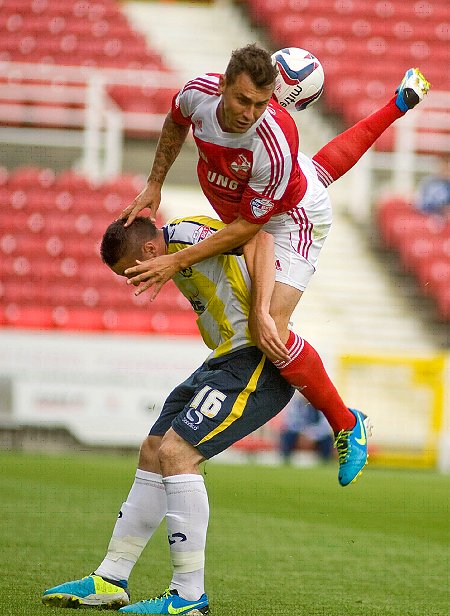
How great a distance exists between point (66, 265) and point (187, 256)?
935cm

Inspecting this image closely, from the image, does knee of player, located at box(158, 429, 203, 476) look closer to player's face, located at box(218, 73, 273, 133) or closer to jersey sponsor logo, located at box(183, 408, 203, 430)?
jersey sponsor logo, located at box(183, 408, 203, 430)

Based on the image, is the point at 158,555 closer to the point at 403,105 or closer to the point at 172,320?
the point at 403,105

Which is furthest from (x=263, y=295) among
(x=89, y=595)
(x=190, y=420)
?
(x=89, y=595)

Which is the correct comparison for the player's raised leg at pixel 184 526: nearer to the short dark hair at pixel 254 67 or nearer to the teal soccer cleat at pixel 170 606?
the teal soccer cleat at pixel 170 606

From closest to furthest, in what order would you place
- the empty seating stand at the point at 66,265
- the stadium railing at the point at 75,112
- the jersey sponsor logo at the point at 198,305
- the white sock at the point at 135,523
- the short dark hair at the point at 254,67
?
the short dark hair at the point at 254,67 → the white sock at the point at 135,523 → the jersey sponsor logo at the point at 198,305 → the empty seating stand at the point at 66,265 → the stadium railing at the point at 75,112

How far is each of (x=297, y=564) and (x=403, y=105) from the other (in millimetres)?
2141

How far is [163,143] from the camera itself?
15.5 feet

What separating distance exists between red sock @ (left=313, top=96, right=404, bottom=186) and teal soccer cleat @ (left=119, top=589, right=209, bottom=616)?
5.87ft

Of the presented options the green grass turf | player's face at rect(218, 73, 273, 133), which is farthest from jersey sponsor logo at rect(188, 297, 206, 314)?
the green grass turf

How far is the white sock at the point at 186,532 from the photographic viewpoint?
159 inches

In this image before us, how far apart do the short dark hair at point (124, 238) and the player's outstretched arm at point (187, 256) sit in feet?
0.41

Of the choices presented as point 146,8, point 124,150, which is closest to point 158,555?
point 124,150

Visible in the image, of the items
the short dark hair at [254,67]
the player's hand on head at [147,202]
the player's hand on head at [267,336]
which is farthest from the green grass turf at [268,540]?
the short dark hair at [254,67]

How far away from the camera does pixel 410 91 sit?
16.1 ft
